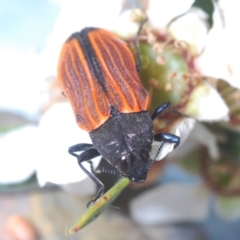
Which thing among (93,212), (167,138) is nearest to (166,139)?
(167,138)

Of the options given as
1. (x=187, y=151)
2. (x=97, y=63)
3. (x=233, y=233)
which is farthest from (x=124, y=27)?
(x=233, y=233)

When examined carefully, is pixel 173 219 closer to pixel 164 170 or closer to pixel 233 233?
pixel 164 170

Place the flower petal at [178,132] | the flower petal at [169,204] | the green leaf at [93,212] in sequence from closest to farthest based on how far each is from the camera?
the green leaf at [93,212]
the flower petal at [178,132]
the flower petal at [169,204]

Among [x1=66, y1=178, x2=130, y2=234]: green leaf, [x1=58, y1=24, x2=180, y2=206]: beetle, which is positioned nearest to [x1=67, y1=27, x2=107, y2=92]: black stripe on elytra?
[x1=58, y1=24, x2=180, y2=206]: beetle

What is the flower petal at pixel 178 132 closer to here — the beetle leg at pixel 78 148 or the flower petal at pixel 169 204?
the beetle leg at pixel 78 148

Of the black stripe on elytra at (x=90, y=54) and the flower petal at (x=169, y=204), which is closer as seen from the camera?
the black stripe on elytra at (x=90, y=54)

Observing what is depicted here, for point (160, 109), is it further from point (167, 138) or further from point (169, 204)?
point (169, 204)

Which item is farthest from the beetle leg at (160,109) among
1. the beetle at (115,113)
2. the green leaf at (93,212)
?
the green leaf at (93,212)

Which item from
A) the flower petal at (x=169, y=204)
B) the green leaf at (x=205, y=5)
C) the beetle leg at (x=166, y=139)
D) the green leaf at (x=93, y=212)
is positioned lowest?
the flower petal at (x=169, y=204)
